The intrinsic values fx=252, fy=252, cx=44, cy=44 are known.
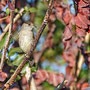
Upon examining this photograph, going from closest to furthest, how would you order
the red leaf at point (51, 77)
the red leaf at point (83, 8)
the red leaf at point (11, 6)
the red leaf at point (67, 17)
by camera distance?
the red leaf at point (11, 6) < the red leaf at point (83, 8) < the red leaf at point (67, 17) < the red leaf at point (51, 77)

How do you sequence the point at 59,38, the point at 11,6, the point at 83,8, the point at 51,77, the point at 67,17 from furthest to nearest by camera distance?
the point at 59,38, the point at 51,77, the point at 67,17, the point at 83,8, the point at 11,6

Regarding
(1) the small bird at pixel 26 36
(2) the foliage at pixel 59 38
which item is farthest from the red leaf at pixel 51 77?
(1) the small bird at pixel 26 36

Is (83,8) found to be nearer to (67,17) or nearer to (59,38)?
(67,17)

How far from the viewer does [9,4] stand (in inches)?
65.3

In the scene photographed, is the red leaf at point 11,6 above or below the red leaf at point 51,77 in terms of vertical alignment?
above

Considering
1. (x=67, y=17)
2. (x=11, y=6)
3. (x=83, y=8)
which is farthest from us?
(x=67, y=17)

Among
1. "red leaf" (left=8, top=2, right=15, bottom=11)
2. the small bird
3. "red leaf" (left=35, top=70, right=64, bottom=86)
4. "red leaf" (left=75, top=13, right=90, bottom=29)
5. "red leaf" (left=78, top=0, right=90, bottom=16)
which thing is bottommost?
"red leaf" (left=35, top=70, right=64, bottom=86)

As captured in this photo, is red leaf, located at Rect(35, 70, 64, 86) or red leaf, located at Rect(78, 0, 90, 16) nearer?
red leaf, located at Rect(78, 0, 90, 16)

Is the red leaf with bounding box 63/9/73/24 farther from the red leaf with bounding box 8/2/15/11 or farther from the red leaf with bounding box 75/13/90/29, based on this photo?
the red leaf with bounding box 8/2/15/11

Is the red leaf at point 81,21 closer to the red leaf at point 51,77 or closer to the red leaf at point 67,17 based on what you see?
the red leaf at point 67,17

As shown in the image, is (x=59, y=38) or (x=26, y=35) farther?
(x=59, y=38)

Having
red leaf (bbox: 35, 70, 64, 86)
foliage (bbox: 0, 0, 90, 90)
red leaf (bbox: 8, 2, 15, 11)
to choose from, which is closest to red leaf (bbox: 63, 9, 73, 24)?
foliage (bbox: 0, 0, 90, 90)

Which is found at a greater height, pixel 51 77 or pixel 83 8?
pixel 83 8

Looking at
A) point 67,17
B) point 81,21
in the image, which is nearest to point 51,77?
point 67,17
